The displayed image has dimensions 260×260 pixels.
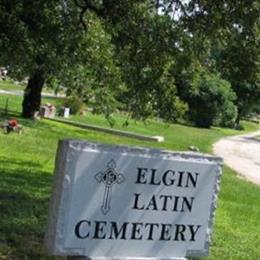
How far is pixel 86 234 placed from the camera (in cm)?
485

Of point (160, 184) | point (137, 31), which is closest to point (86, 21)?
point (137, 31)

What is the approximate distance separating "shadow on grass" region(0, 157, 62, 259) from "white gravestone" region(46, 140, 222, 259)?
94cm

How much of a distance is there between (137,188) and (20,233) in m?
2.58

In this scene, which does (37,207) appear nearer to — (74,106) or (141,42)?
(141,42)

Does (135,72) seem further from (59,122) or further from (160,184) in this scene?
(59,122)

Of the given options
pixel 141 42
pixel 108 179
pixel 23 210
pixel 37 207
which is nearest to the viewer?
pixel 108 179

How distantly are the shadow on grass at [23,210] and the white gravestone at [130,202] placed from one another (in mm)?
944

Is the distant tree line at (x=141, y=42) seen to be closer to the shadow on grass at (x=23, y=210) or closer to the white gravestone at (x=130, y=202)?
the shadow on grass at (x=23, y=210)

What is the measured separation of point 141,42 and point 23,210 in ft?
12.6

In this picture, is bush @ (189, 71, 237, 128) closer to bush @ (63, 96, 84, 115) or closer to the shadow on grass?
bush @ (63, 96, 84, 115)

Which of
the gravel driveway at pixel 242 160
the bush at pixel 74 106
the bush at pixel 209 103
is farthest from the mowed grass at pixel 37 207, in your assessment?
the bush at pixel 209 103

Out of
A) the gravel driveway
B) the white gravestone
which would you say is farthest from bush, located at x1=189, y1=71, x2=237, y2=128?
the white gravestone

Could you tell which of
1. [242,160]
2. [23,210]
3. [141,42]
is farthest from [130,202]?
[242,160]

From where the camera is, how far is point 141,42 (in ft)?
37.3
